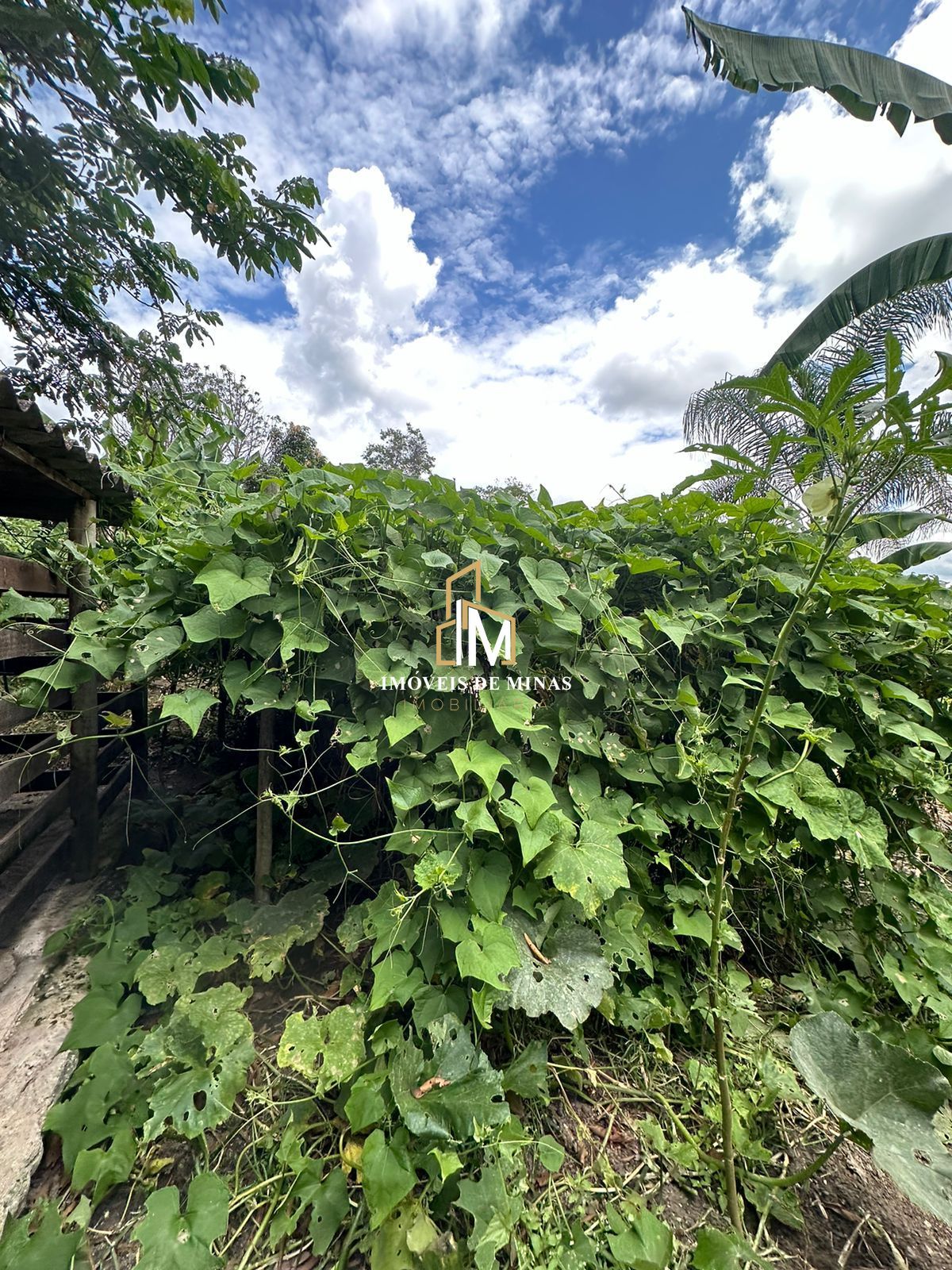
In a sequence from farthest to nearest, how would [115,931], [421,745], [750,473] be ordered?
[115,931]
[421,745]
[750,473]

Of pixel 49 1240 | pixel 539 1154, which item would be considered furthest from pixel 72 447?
pixel 539 1154

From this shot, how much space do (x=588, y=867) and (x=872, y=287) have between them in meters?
7.76

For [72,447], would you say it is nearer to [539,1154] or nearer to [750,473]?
[750,473]

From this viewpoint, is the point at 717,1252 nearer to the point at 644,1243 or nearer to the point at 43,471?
the point at 644,1243

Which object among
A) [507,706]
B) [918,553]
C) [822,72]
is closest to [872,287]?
[822,72]

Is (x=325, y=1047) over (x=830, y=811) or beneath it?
beneath

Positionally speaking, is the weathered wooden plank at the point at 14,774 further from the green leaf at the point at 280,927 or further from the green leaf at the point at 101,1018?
the green leaf at the point at 280,927

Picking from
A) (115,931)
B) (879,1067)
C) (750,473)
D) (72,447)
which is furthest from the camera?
(72,447)

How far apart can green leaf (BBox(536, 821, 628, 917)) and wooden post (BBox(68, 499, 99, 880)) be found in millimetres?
1886

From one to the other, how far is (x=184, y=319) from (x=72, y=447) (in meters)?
4.81

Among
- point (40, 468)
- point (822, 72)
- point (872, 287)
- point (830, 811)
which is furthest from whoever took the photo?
point (872, 287)

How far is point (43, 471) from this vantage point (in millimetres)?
1772

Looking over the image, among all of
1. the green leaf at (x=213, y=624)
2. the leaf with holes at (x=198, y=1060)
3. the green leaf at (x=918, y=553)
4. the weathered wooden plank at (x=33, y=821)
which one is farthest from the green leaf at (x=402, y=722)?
the green leaf at (x=918, y=553)

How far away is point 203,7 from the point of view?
9.01 ft
